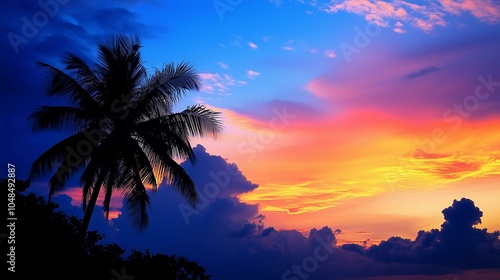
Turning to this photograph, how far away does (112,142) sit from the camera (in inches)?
649

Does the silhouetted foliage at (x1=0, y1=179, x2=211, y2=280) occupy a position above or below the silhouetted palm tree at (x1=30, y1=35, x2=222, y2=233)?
below

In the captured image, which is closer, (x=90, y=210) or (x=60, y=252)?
(x=60, y=252)

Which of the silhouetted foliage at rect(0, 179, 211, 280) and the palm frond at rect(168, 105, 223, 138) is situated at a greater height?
the palm frond at rect(168, 105, 223, 138)

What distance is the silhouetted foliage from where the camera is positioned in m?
12.0

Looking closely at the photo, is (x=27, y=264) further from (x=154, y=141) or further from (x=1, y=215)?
(x=154, y=141)

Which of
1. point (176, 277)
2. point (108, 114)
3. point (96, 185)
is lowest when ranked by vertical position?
point (176, 277)

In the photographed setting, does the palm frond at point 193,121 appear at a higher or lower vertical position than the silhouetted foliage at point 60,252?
higher

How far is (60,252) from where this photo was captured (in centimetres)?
1290

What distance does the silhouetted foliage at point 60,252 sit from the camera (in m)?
12.0

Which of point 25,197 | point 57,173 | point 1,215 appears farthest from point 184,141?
point 1,215

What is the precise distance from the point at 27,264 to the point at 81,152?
552cm

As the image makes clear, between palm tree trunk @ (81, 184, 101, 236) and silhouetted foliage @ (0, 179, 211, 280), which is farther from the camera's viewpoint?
palm tree trunk @ (81, 184, 101, 236)

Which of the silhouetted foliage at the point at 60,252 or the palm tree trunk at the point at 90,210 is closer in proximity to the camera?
the silhouetted foliage at the point at 60,252

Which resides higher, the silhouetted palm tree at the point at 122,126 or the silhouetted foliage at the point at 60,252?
the silhouetted palm tree at the point at 122,126
